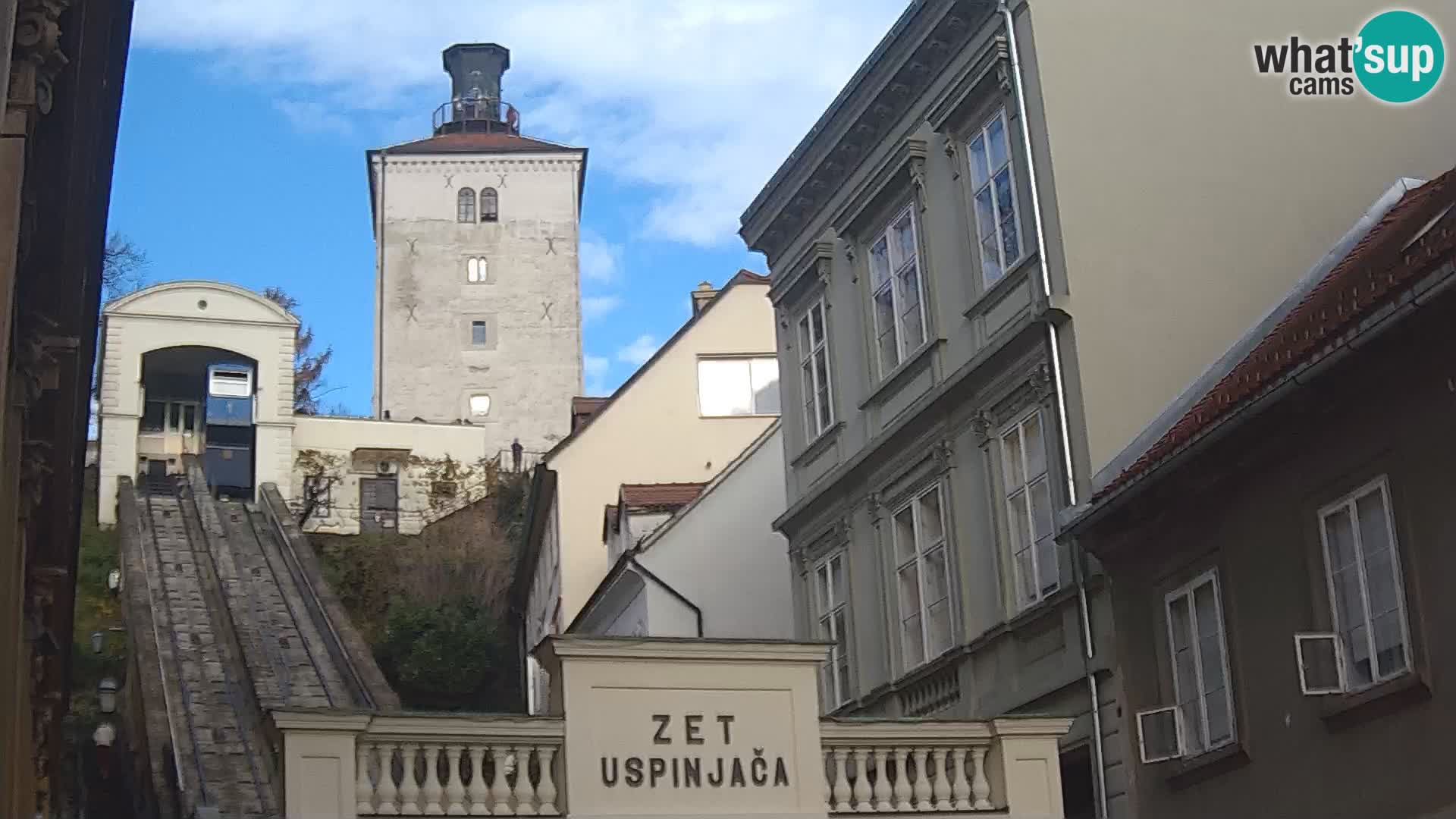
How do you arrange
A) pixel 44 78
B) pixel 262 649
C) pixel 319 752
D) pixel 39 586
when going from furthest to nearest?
pixel 262 649 → pixel 39 586 → pixel 319 752 → pixel 44 78

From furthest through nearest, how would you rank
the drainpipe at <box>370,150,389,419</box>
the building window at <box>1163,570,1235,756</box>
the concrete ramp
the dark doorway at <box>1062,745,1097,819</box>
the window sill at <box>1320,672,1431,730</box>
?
the drainpipe at <box>370,150,389,419</box> < the concrete ramp < the dark doorway at <box>1062,745,1097,819</box> < the building window at <box>1163,570,1235,756</box> < the window sill at <box>1320,672,1431,730</box>

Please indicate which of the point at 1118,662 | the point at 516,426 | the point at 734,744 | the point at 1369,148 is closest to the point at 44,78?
the point at 734,744

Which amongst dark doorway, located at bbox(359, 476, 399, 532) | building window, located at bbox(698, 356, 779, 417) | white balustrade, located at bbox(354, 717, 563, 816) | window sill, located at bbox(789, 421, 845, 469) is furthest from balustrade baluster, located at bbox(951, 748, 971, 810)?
dark doorway, located at bbox(359, 476, 399, 532)

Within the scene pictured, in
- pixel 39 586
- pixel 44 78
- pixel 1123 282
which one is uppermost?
pixel 1123 282

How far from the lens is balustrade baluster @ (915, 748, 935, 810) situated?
1541 cm

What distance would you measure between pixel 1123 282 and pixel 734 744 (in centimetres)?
670

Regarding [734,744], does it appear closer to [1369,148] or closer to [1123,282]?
[1123,282]

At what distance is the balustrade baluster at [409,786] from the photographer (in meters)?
13.9

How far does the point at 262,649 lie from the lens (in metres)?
33.1

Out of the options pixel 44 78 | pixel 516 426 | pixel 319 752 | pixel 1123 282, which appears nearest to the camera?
pixel 44 78

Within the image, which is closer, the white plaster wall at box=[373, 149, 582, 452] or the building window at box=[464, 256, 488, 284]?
the white plaster wall at box=[373, 149, 582, 452]

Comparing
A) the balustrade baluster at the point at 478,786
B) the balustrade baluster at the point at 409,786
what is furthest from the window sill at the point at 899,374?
the balustrade baluster at the point at 409,786

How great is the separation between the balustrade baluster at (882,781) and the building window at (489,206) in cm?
6941

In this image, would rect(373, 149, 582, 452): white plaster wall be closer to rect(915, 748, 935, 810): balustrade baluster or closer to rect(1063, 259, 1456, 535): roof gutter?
rect(1063, 259, 1456, 535): roof gutter
